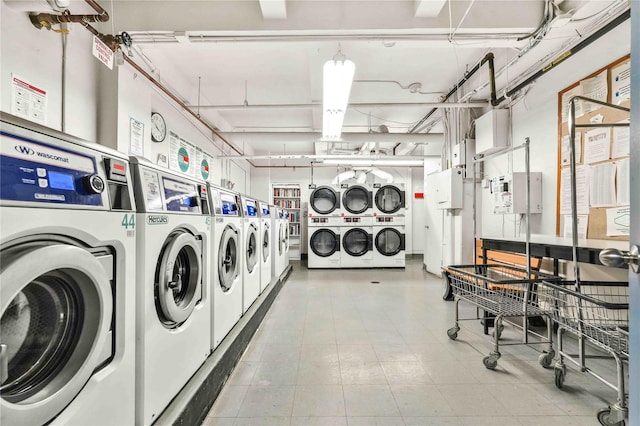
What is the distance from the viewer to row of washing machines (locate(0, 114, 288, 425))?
0.73 meters

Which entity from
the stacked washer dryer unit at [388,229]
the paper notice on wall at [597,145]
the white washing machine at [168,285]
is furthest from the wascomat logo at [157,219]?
the stacked washer dryer unit at [388,229]

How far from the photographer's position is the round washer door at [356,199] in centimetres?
607

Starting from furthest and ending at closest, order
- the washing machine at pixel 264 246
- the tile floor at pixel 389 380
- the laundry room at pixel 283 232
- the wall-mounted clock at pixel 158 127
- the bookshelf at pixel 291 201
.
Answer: the bookshelf at pixel 291 201 < the wall-mounted clock at pixel 158 127 < the washing machine at pixel 264 246 < the tile floor at pixel 389 380 < the laundry room at pixel 283 232

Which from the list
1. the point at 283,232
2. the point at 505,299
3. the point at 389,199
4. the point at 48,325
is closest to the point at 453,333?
the point at 505,299

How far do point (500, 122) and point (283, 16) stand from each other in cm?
299

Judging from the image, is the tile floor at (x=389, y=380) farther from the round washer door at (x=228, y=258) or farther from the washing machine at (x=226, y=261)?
the round washer door at (x=228, y=258)

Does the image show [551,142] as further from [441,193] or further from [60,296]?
[60,296]

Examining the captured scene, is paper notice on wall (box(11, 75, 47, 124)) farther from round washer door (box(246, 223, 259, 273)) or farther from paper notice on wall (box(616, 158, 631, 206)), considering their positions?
paper notice on wall (box(616, 158, 631, 206))

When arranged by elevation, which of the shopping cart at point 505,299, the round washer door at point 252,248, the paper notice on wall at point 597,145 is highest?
the paper notice on wall at point 597,145

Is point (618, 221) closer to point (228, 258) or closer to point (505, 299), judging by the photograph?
point (505, 299)

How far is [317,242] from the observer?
20.1ft

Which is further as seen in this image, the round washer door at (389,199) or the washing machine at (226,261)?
the round washer door at (389,199)

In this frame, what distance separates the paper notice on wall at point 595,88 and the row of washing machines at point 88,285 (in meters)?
3.44

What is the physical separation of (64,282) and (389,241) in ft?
18.8
